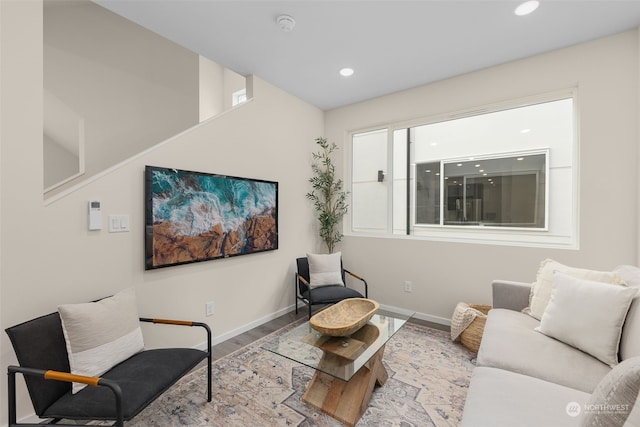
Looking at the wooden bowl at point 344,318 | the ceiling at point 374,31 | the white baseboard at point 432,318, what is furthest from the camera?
the white baseboard at point 432,318

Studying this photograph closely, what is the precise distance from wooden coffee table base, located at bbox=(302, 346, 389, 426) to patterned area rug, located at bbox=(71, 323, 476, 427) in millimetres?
55

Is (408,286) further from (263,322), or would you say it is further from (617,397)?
(617,397)

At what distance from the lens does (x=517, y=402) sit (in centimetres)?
123

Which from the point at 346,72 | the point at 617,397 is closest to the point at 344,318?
the point at 617,397

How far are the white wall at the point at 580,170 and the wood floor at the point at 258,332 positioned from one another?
179 millimetres

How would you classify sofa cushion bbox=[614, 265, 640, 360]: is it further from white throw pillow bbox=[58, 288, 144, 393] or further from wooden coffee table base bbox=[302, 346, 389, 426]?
white throw pillow bbox=[58, 288, 144, 393]

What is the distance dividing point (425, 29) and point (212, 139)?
7.03ft

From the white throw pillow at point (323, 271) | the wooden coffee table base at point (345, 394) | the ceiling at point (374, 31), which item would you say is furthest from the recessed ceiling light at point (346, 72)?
the wooden coffee table base at point (345, 394)

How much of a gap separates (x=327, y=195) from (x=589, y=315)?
9.75ft

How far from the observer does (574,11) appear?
213 centimetres

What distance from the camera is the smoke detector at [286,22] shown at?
7.16 feet

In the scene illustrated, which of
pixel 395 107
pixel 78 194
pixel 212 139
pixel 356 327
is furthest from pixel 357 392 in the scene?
pixel 395 107

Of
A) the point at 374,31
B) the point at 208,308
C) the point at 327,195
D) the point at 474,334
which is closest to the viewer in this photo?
the point at 374,31

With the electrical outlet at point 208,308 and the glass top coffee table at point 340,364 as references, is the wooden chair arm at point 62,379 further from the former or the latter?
the electrical outlet at point 208,308
